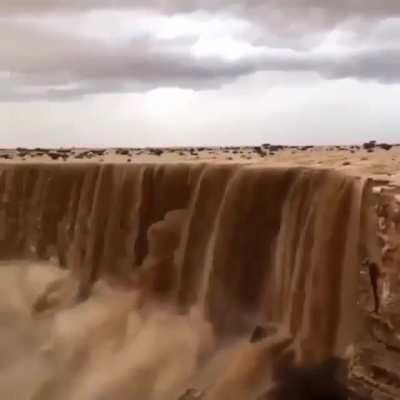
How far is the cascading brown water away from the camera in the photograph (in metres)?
15.0

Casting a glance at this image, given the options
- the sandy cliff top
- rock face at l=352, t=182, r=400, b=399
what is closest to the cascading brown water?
the sandy cliff top

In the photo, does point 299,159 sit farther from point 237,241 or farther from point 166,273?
point 237,241

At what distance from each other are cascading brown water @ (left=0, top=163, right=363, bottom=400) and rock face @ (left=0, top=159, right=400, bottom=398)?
35mm

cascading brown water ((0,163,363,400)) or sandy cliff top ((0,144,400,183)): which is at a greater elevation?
sandy cliff top ((0,144,400,183))

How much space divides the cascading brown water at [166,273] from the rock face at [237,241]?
0.12ft

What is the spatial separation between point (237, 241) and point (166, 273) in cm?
319

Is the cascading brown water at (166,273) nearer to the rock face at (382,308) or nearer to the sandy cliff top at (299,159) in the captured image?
the sandy cliff top at (299,159)

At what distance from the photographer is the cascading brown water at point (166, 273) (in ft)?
49.3

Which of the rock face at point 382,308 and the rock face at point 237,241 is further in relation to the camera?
the rock face at point 237,241

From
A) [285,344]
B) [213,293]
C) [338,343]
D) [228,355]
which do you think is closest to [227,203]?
[213,293]

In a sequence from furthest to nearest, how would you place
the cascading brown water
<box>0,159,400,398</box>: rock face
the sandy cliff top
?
the sandy cliff top
the cascading brown water
<box>0,159,400,398</box>: rock face

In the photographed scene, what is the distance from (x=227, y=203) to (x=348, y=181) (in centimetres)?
552

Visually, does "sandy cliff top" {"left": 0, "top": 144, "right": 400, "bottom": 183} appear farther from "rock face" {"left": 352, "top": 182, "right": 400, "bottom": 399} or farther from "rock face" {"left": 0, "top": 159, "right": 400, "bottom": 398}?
"rock face" {"left": 352, "top": 182, "right": 400, "bottom": 399}

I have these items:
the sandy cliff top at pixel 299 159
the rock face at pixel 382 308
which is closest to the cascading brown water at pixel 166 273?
the sandy cliff top at pixel 299 159
